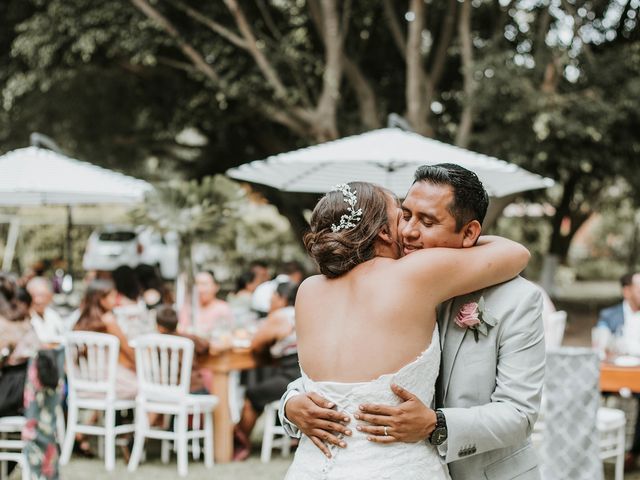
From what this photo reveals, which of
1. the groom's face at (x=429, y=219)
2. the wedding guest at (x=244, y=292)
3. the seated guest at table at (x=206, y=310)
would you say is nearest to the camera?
the groom's face at (x=429, y=219)

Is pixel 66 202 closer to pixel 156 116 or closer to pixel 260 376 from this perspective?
pixel 260 376

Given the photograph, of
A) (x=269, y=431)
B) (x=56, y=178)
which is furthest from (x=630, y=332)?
(x=56, y=178)

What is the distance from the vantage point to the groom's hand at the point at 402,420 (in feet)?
8.20

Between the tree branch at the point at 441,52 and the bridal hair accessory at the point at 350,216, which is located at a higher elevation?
the tree branch at the point at 441,52

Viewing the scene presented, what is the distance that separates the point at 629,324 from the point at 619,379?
1046mm

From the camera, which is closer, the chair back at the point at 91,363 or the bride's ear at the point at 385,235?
the bride's ear at the point at 385,235

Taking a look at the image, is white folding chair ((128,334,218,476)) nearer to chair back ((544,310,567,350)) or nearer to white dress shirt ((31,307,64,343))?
white dress shirt ((31,307,64,343))

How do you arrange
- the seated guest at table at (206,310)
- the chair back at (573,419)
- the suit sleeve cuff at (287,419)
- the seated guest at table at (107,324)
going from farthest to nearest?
the seated guest at table at (206,310)
the seated guest at table at (107,324)
the chair back at (573,419)
the suit sleeve cuff at (287,419)

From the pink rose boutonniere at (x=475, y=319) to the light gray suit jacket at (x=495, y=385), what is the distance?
0.06ft

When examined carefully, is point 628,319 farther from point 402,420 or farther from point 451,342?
point 402,420

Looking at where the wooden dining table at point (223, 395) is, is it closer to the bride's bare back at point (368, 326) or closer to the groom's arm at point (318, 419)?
the groom's arm at point (318, 419)

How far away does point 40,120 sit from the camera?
18.1 meters

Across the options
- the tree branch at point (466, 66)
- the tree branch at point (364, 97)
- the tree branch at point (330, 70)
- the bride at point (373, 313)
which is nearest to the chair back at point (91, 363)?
the bride at point (373, 313)

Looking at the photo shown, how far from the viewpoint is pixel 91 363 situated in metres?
7.84
